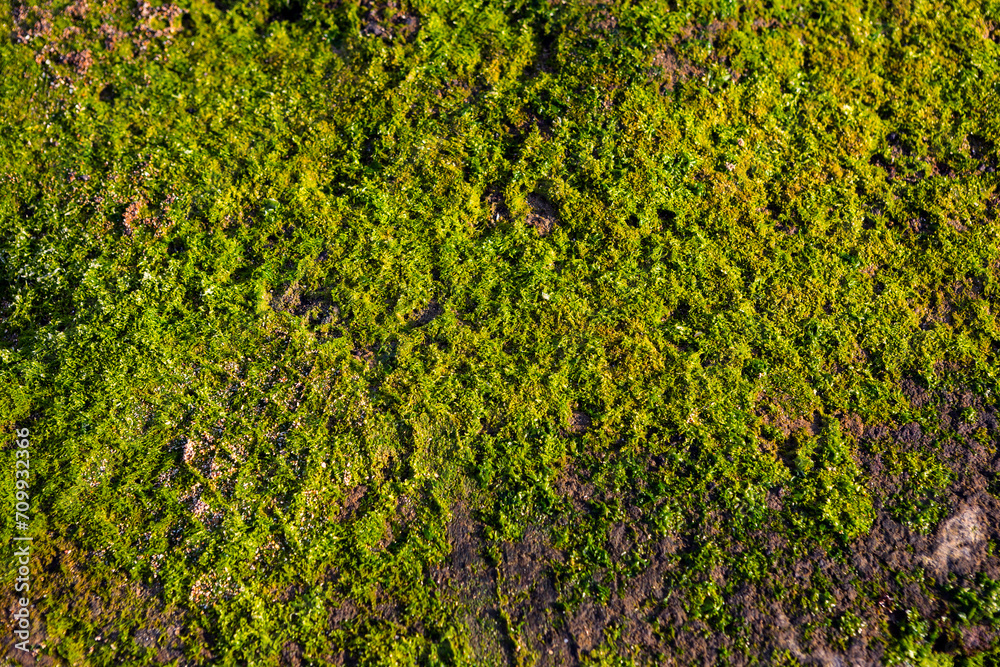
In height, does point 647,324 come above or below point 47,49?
below

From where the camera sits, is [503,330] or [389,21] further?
[389,21]

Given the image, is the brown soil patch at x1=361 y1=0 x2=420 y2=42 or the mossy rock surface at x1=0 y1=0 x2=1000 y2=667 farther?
the brown soil patch at x1=361 y1=0 x2=420 y2=42

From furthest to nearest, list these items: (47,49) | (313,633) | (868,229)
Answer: (47,49)
(868,229)
(313,633)

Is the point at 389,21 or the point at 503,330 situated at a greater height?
the point at 389,21

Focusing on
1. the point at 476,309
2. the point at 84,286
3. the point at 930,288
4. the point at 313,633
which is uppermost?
the point at 930,288

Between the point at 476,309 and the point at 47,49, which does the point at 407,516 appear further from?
the point at 47,49

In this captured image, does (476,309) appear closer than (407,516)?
No

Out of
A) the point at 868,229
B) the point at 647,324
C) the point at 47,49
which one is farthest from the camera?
the point at 47,49

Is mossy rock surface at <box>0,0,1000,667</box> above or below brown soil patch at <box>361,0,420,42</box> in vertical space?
below

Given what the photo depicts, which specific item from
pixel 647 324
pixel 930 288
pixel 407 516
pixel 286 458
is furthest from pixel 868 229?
pixel 286 458

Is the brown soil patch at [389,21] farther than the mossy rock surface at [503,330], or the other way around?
the brown soil patch at [389,21]

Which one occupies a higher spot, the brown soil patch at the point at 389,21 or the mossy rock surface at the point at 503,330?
the brown soil patch at the point at 389,21
